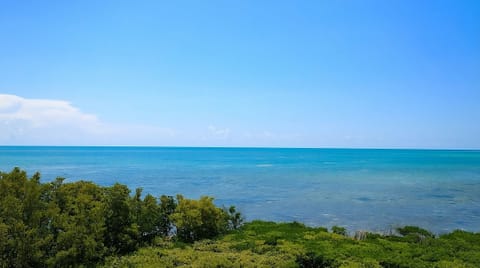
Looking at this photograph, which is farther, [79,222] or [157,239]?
Answer: [157,239]

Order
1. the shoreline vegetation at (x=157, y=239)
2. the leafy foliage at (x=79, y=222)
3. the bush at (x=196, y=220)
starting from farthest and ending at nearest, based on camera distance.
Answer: the bush at (x=196, y=220) → the shoreline vegetation at (x=157, y=239) → the leafy foliage at (x=79, y=222)

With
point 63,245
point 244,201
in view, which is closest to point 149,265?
point 63,245

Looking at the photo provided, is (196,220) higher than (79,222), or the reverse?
(79,222)

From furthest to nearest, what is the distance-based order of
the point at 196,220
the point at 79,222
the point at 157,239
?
the point at 196,220, the point at 157,239, the point at 79,222

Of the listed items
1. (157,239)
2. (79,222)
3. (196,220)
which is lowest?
(157,239)

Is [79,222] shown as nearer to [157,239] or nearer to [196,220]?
[157,239]

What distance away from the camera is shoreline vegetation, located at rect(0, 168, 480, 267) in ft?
42.6

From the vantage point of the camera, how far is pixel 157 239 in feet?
55.0

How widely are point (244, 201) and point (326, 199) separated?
35.5ft

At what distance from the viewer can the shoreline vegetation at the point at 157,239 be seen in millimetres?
12992

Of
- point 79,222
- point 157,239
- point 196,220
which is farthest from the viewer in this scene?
point 196,220

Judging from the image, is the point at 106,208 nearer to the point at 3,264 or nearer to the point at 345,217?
the point at 3,264

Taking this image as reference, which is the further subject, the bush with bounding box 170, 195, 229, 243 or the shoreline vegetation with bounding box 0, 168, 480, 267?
the bush with bounding box 170, 195, 229, 243

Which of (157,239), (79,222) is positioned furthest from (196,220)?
(79,222)
